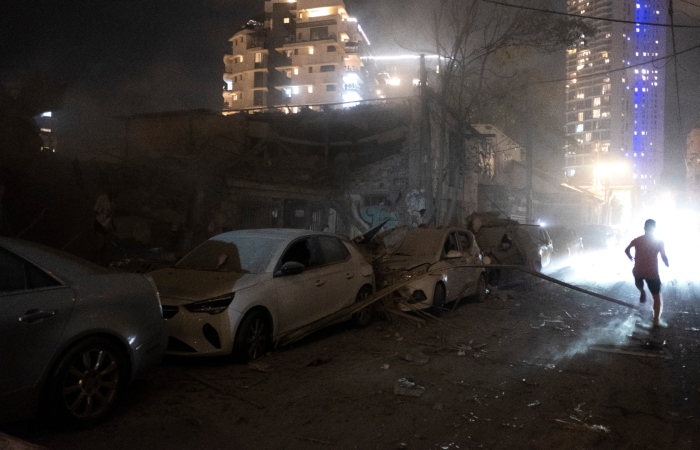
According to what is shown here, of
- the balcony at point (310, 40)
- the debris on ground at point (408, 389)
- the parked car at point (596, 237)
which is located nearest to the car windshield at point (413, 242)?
the debris on ground at point (408, 389)

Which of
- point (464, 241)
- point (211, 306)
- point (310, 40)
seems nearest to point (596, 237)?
point (464, 241)

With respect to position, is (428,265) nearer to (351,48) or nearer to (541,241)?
(541,241)

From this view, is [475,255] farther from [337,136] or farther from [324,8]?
[324,8]

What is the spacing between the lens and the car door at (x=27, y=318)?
3.50 meters

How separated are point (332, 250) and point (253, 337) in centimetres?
224

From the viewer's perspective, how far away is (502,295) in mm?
11609

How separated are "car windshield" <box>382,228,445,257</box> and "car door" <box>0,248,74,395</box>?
6.81 meters

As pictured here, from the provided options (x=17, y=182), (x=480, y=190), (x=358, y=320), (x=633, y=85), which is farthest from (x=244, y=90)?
(x=633, y=85)

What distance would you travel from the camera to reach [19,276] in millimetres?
3809

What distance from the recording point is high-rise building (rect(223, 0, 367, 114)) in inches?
2662

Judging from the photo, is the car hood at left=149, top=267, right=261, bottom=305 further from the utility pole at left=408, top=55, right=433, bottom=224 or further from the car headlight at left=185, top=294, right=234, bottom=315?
the utility pole at left=408, top=55, right=433, bottom=224

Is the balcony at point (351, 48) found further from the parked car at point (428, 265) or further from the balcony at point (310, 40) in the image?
the parked car at point (428, 265)

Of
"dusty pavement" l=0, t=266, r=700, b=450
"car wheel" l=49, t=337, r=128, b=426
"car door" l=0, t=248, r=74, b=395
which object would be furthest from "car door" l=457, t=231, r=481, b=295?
"car door" l=0, t=248, r=74, b=395

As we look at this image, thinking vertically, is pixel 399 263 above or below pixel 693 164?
below
